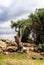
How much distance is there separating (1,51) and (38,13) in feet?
53.2

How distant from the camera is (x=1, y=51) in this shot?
29.7 m

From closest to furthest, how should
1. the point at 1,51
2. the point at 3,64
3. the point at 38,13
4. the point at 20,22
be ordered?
the point at 3,64 < the point at 1,51 < the point at 38,13 < the point at 20,22

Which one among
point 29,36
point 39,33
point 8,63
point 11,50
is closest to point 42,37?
point 39,33

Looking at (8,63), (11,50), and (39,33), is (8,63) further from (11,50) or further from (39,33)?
(39,33)

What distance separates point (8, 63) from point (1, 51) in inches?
339

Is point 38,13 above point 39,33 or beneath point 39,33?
above

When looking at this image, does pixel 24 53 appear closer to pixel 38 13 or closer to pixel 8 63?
pixel 8 63

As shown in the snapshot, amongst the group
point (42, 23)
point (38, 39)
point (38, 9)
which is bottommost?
point (38, 39)

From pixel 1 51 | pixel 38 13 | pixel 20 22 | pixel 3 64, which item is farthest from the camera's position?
pixel 20 22

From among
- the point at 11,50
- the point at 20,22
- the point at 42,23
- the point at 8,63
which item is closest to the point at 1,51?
the point at 11,50

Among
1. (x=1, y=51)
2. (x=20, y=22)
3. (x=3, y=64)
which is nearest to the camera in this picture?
(x=3, y=64)

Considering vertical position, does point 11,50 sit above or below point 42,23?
below

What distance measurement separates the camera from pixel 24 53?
30141 mm

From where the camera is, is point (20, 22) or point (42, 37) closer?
point (42, 37)
